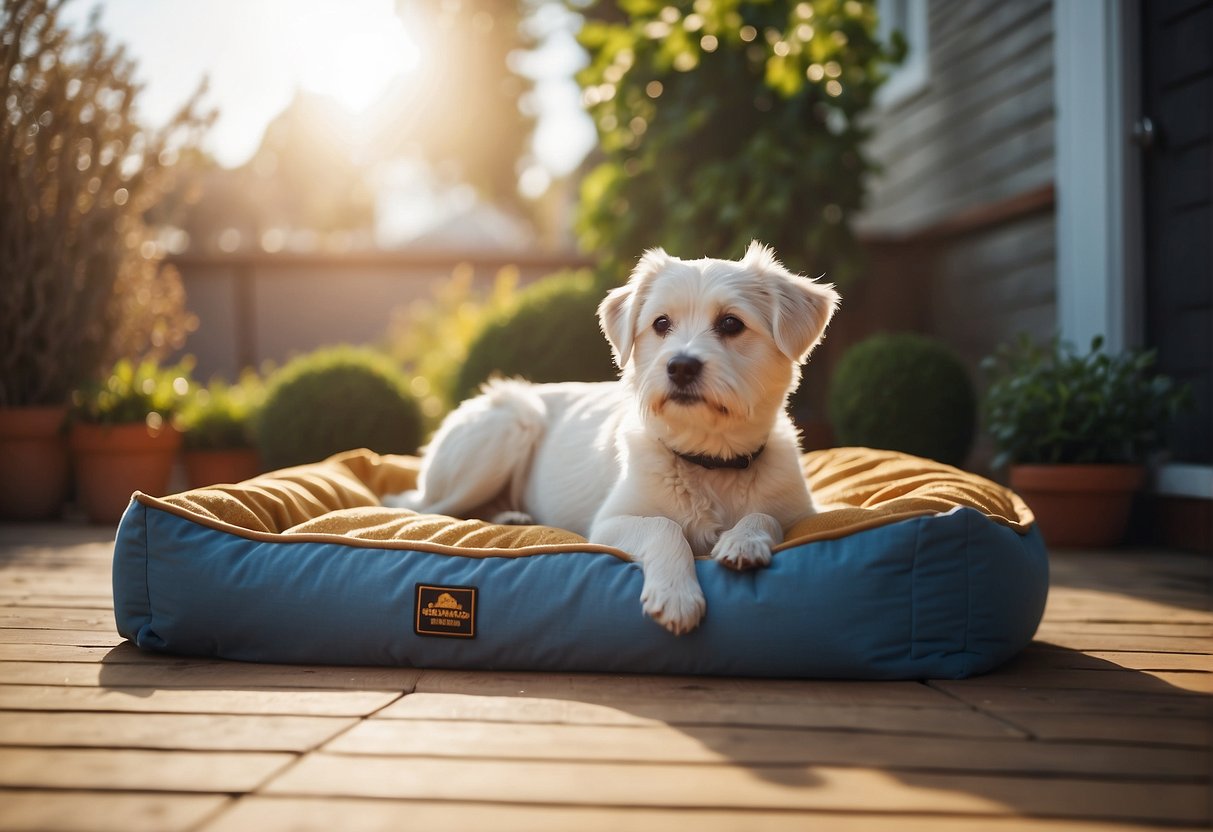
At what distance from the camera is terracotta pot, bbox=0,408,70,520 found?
633 cm

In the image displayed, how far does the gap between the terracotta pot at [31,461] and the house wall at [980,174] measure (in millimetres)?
6250

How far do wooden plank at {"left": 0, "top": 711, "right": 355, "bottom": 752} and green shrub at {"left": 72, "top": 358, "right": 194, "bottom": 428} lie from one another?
14.8ft

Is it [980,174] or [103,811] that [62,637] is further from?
[980,174]

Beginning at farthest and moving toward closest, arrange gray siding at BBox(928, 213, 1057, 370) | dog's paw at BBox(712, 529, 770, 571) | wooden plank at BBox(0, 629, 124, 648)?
1. gray siding at BBox(928, 213, 1057, 370)
2. wooden plank at BBox(0, 629, 124, 648)
3. dog's paw at BBox(712, 529, 770, 571)

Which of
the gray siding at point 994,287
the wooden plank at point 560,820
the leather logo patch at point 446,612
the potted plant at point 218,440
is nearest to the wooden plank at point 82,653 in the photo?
the leather logo patch at point 446,612

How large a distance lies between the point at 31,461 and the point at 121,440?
743 millimetres

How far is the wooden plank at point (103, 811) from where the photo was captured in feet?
5.43

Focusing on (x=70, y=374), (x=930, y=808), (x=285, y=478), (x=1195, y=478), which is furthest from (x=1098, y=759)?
(x=70, y=374)

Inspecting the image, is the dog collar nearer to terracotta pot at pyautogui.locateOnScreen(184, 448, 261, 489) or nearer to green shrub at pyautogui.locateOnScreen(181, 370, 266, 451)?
green shrub at pyautogui.locateOnScreen(181, 370, 266, 451)

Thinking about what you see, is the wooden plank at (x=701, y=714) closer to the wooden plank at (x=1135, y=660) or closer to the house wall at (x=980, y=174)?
the wooden plank at (x=1135, y=660)

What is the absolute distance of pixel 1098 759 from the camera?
79.9 inches

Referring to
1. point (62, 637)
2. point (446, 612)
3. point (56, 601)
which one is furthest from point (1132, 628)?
point (56, 601)

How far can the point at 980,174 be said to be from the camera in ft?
25.5

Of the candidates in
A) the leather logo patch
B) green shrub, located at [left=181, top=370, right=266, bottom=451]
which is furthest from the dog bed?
green shrub, located at [left=181, top=370, right=266, bottom=451]
